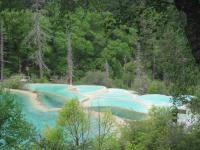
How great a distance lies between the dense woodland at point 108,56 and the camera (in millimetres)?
4517

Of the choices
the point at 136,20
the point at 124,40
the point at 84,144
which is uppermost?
the point at 124,40

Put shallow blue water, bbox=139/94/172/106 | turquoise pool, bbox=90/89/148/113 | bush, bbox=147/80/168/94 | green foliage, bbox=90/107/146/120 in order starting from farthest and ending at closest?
1. bush, bbox=147/80/168/94
2. shallow blue water, bbox=139/94/172/106
3. turquoise pool, bbox=90/89/148/113
4. green foliage, bbox=90/107/146/120

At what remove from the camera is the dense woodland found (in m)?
4.52

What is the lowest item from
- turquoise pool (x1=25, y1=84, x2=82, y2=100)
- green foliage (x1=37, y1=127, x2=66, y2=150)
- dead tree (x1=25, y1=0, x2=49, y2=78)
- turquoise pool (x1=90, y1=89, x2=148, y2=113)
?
green foliage (x1=37, y1=127, x2=66, y2=150)

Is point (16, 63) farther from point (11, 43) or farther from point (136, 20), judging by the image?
point (136, 20)

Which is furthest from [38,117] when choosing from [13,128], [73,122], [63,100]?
[13,128]

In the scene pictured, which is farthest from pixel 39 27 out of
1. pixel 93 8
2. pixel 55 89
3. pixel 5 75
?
pixel 93 8

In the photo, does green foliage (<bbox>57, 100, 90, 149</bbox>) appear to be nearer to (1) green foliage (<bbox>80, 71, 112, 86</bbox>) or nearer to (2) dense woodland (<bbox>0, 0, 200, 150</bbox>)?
(2) dense woodland (<bbox>0, 0, 200, 150</bbox>)

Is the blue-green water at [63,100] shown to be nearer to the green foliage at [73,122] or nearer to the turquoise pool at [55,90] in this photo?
the turquoise pool at [55,90]

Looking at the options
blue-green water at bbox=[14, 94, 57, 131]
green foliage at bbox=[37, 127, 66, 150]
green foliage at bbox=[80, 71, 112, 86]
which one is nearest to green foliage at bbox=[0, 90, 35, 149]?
green foliage at bbox=[37, 127, 66, 150]

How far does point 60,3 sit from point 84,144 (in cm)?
932

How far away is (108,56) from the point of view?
130 feet

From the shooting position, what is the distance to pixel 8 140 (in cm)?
1278

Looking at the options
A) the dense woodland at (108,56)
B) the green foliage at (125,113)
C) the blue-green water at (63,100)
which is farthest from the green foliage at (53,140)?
the green foliage at (125,113)
